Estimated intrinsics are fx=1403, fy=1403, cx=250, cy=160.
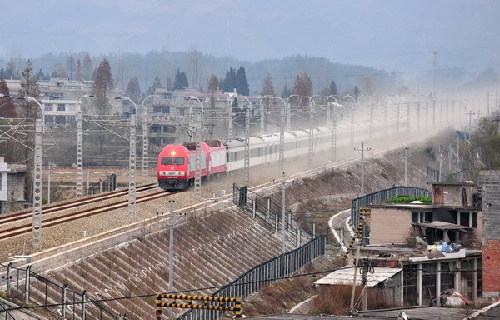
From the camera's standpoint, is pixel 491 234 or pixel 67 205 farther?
pixel 67 205

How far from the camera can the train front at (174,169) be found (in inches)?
2643

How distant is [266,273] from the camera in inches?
2014

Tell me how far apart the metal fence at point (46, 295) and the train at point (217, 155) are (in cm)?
2348

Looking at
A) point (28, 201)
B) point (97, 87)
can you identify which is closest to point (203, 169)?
point (28, 201)

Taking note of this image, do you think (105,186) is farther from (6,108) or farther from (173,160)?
(6,108)

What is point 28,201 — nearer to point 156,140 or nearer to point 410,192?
point 410,192

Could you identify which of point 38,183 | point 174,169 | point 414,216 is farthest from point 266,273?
point 174,169

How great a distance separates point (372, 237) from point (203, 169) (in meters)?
16.3

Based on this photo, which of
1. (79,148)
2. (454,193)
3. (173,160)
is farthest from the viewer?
(173,160)

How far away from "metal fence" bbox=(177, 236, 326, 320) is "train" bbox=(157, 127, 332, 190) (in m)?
7.92

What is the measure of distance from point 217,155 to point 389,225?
2043cm

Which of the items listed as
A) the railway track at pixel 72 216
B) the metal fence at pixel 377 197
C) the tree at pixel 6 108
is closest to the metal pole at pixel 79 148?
the railway track at pixel 72 216

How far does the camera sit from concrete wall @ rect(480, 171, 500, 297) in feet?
152

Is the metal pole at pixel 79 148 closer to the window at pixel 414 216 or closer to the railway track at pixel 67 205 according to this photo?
the railway track at pixel 67 205
